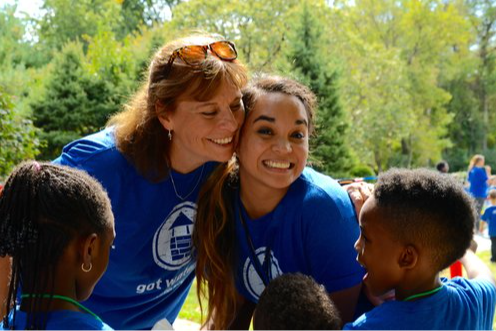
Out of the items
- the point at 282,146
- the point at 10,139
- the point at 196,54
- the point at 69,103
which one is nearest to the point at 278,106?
the point at 282,146

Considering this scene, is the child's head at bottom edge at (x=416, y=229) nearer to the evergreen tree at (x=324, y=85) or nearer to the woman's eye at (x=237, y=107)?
the woman's eye at (x=237, y=107)

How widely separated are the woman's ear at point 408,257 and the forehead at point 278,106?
2.70ft

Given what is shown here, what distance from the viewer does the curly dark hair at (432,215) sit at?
173cm

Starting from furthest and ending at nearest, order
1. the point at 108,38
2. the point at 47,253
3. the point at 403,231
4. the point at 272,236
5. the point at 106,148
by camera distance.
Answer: the point at 108,38 → the point at 106,148 → the point at 272,236 → the point at 403,231 → the point at 47,253

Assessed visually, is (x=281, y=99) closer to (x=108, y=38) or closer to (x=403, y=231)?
(x=403, y=231)

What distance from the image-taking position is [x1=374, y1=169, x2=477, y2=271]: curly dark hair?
5.68 ft

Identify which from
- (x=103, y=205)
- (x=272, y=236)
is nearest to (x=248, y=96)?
(x=272, y=236)

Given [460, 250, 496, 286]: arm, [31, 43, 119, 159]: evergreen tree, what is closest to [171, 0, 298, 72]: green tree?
[31, 43, 119, 159]: evergreen tree

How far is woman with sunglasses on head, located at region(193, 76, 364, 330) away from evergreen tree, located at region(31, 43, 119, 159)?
1476cm

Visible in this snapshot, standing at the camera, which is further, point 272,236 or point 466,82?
point 466,82

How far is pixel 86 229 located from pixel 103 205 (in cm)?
11

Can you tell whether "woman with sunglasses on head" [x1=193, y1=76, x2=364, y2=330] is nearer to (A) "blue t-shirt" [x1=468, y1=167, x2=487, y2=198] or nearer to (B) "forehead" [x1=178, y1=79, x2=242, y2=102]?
(B) "forehead" [x1=178, y1=79, x2=242, y2=102]

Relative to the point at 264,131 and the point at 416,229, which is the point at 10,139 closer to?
the point at 264,131

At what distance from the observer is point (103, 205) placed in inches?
69.1
